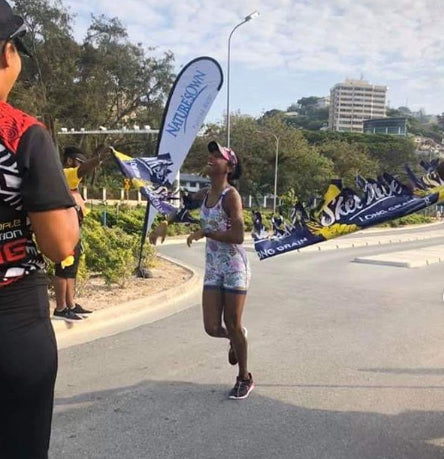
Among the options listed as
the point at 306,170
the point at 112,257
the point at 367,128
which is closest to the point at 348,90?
the point at 367,128

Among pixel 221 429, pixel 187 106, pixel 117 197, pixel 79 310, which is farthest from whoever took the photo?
pixel 117 197

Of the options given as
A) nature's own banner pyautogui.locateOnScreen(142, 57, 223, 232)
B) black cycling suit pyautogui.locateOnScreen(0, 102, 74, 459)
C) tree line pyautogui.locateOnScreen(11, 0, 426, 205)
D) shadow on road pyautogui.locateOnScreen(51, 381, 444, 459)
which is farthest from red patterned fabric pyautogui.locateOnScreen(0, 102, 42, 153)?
tree line pyautogui.locateOnScreen(11, 0, 426, 205)

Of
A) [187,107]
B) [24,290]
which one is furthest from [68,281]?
[24,290]

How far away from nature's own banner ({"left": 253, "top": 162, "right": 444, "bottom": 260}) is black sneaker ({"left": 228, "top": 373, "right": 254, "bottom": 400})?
112 centimetres

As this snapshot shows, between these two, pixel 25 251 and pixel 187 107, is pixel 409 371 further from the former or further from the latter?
pixel 187 107

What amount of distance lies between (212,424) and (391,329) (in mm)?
3736

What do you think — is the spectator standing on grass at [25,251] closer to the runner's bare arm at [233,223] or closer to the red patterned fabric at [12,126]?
the red patterned fabric at [12,126]

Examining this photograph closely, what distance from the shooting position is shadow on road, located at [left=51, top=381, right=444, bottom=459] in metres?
3.60

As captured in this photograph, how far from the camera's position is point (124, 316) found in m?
7.13

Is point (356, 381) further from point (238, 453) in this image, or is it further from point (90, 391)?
point (90, 391)

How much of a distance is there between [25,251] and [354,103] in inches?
6933

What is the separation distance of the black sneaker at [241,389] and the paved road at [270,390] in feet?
0.27

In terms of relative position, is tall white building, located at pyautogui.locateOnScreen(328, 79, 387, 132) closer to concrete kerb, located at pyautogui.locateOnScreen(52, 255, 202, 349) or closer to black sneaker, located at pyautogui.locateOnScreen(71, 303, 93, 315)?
concrete kerb, located at pyautogui.locateOnScreen(52, 255, 202, 349)

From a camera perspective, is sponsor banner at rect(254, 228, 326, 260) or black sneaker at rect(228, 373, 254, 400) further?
black sneaker at rect(228, 373, 254, 400)
